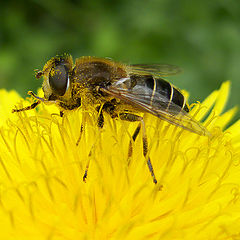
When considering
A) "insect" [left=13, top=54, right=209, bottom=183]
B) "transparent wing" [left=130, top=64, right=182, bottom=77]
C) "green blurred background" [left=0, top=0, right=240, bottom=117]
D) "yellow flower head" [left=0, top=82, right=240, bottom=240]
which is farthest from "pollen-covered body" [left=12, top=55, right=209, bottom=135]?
"green blurred background" [left=0, top=0, right=240, bottom=117]

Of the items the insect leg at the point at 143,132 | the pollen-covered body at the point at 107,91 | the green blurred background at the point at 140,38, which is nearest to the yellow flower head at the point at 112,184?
the insect leg at the point at 143,132

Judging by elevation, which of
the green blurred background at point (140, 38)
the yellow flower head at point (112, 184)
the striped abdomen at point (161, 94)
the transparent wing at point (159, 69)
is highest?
the green blurred background at point (140, 38)

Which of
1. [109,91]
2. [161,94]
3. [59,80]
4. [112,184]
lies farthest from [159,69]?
[112,184]

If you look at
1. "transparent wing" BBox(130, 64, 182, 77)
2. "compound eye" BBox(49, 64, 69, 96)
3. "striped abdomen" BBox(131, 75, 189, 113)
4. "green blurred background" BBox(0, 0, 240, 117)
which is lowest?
"striped abdomen" BBox(131, 75, 189, 113)

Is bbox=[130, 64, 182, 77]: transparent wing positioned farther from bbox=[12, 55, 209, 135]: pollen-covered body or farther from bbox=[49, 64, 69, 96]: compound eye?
bbox=[49, 64, 69, 96]: compound eye

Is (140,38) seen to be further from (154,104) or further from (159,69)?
(154,104)

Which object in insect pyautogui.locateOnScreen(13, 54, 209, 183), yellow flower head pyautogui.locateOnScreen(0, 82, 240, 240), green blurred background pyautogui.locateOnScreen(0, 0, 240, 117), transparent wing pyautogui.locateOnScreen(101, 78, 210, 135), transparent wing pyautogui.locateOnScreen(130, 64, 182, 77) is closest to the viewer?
yellow flower head pyautogui.locateOnScreen(0, 82, 240, 240)

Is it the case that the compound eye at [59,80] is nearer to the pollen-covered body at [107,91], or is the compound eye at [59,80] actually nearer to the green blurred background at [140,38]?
the pollen-covered body at [107,91]
